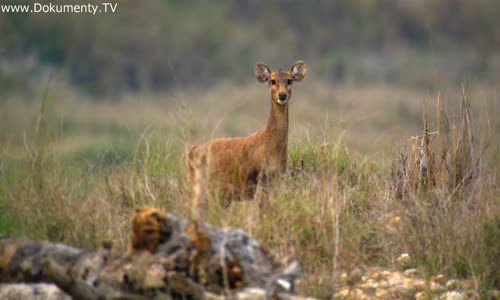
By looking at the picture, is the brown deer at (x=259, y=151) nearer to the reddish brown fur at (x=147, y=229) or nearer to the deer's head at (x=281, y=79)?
the deer's head at (x=281, y=79)

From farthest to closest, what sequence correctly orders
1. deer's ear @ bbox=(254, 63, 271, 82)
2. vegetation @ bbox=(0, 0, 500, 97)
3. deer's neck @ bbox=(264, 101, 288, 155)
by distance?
vegetation @ bbox=(0, 0, 500, 97) → deer's ear @ bbox=(254, 63, 271, 82) → deer's neck @ bbox=(264, 101, 288, 155)

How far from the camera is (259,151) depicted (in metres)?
10.0

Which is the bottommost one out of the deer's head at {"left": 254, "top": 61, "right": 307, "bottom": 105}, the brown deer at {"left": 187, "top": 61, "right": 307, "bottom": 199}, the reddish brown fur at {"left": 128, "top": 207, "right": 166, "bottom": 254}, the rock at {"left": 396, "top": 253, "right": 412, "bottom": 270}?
the rock at {"left": 396, "top": 253, "right": 412, "bottom": 270}

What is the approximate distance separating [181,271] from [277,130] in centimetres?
368

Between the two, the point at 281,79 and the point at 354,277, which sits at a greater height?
the point at 281,79

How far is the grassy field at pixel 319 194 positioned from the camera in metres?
7.97

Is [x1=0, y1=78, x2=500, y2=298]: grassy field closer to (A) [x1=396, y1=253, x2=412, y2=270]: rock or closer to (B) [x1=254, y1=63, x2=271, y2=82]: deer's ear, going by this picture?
(A) [x1=396, y1=253, x2=412, y2=270]: rock

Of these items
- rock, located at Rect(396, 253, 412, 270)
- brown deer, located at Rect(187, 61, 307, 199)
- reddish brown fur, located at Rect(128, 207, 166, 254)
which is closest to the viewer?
reddish brown fur, located at Rect(128, 207, 166, 254)

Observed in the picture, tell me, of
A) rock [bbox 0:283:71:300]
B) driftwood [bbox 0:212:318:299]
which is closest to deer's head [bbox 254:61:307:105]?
driftwood [bbox 0:212:318:299]

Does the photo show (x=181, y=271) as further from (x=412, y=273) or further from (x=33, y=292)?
(x=412, y=273)

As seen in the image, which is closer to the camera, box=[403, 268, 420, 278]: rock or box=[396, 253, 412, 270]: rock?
box=[403, 268, 420, 278]: rock

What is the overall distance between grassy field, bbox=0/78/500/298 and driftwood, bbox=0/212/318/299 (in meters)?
1.01

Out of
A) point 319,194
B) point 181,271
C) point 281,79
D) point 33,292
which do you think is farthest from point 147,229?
point 281,79

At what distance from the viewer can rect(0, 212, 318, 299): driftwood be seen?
641cm
